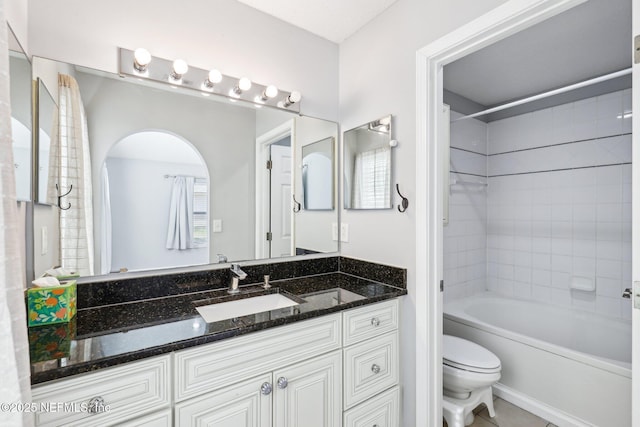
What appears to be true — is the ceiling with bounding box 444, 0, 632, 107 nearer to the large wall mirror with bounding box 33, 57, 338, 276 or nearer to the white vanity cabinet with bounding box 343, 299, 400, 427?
the large wall mirror with bounding box 33, 57, 338, 276

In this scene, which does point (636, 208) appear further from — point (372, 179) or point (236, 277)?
point (236, 277)

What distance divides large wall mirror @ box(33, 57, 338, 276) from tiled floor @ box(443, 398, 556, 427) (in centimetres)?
148

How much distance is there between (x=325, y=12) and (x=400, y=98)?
65cm

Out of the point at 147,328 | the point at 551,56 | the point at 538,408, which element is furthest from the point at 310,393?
the point at 551,56

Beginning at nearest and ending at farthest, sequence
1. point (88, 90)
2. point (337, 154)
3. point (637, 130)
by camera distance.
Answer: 1. point (637, 130)
2. point (88, 90)
3. point (337, 154)

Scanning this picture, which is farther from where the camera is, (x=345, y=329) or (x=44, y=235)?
(x=345, y=329)

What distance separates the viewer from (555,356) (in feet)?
6.26

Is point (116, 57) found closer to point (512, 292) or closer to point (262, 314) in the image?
point (262, 314)

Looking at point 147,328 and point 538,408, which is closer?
point 147,328

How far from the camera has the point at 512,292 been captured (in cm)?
Result: 288

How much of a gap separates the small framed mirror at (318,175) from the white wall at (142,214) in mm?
668

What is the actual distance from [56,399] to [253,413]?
1.97 feet

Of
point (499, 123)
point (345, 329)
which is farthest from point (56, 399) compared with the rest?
point (499, 123)

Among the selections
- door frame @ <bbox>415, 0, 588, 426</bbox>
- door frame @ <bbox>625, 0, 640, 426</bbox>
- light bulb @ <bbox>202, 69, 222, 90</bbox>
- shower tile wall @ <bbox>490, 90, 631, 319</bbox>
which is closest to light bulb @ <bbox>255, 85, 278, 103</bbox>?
light bulb @ <bbox>202, 69, 222, 90</bbox>
